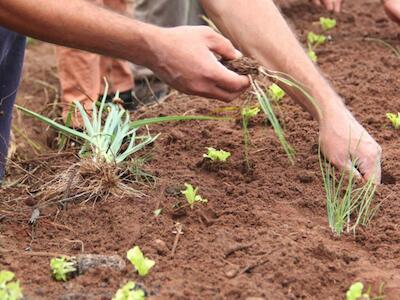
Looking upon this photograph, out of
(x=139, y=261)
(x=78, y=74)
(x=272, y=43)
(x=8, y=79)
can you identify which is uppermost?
(x=272, y=43)

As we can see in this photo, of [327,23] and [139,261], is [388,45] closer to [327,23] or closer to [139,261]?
[327,23]

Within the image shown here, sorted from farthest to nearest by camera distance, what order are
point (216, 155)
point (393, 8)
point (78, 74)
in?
point (78, 74) → point (393, 8) → point (216, 155)

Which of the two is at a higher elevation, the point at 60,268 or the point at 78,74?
the point at 60,268

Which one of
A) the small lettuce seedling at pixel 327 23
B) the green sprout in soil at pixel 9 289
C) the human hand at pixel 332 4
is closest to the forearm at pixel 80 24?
the green sprout in soil at pixel 9 289

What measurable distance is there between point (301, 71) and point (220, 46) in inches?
15.0

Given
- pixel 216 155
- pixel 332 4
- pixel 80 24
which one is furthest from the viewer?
pixel 332 4

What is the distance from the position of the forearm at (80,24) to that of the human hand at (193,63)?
0.05 meters

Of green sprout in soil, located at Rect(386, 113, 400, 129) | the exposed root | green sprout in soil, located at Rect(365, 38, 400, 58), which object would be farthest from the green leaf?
green sprout in soil, located at Rect(365, 38, 400, 58)

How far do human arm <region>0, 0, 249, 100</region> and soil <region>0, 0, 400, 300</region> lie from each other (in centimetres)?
41

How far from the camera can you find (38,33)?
97.7 inches

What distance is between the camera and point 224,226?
2496 mm

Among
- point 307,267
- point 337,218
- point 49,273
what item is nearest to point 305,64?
point 337,218

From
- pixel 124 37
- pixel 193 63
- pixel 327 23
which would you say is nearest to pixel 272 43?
pixel 193 63

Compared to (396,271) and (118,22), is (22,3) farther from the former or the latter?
(396,271)
